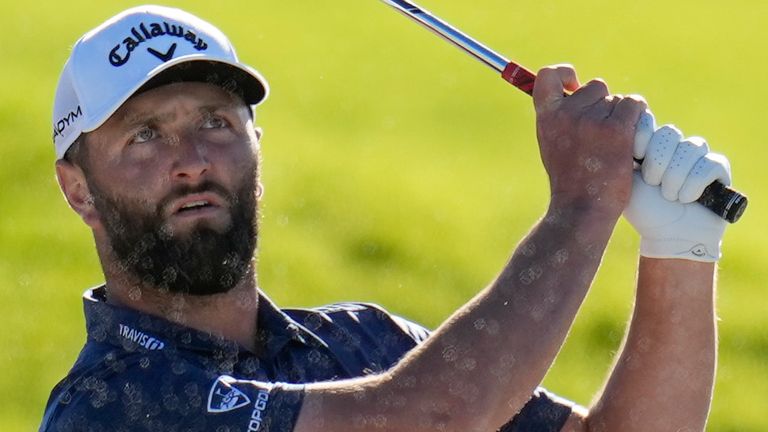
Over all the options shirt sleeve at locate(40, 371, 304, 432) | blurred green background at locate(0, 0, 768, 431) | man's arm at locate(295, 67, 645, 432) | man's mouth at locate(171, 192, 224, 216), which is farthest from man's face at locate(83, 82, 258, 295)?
blurred green background at locate(0, 0, 768, 431)

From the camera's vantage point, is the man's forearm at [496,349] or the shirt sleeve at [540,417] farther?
the shirt sleeve at [540,417]

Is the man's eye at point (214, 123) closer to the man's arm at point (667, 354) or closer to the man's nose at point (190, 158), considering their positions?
the man's nose at point (190, 158)

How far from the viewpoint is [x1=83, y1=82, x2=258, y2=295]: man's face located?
3.57m

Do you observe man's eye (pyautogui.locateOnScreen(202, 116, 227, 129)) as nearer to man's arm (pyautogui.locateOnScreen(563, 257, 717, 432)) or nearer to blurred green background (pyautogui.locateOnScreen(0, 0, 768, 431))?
man's arm (pyautogui.locateOnScreen(563, 257, 717, 432))

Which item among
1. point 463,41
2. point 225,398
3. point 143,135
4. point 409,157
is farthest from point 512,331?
point 409,157

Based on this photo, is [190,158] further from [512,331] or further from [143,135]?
[512,331]

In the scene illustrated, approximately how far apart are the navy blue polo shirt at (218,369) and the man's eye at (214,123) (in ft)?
1.14

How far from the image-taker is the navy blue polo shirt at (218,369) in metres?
3.28

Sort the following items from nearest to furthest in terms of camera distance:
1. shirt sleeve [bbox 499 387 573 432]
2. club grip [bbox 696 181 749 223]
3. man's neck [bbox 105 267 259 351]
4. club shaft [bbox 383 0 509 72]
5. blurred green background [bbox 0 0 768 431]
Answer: club grip [bbox 696 181 749 223]
club shaft [bbox 383 0 509 72]
man's neck [bbox 105 267 259 351]
shirt sleeve [bbox 499 387 573 432]
blurred green background [bbox 0 0 768 431]

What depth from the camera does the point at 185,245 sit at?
356cm

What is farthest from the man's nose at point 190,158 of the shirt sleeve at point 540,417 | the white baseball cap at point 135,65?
the shirt sleeve at point 540,417

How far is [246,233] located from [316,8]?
7.42m

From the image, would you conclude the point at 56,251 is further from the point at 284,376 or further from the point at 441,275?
the point at 284,376

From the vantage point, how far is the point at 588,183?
3.24 m
